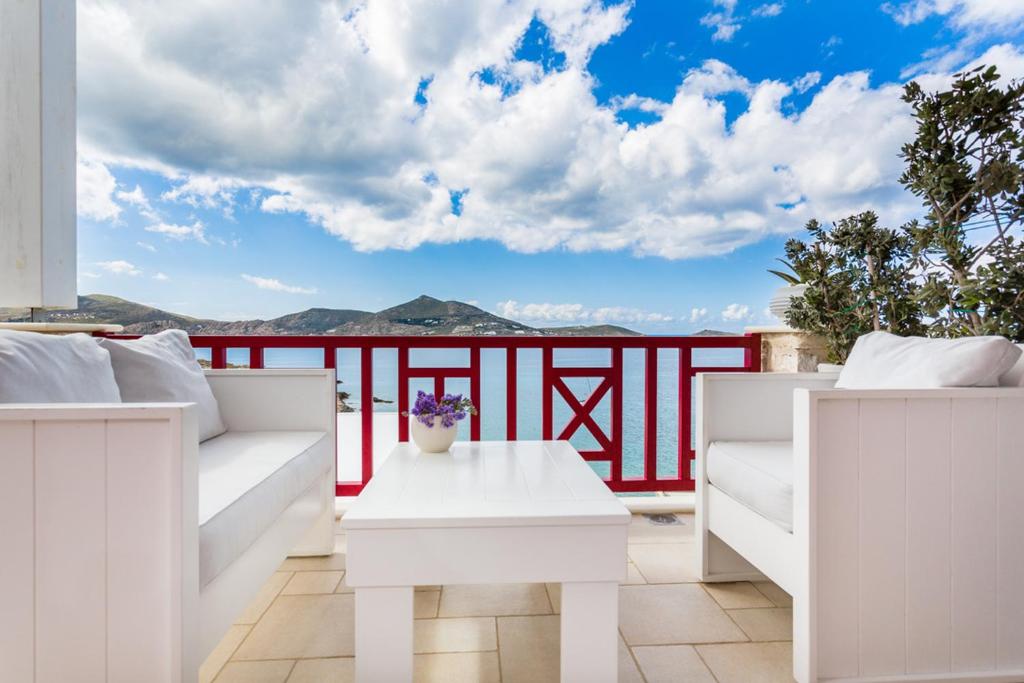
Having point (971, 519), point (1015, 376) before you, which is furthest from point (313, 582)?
point (1015, 376)

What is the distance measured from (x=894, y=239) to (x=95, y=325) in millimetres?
3455

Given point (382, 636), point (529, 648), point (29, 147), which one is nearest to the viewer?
point (382, 636)

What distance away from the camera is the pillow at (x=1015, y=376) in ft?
4.27

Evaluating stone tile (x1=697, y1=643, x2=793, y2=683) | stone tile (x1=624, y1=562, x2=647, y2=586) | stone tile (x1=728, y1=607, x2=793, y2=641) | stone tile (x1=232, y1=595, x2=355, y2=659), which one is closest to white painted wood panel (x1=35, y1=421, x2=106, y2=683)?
stone tile (x1=232, y1=595, x2=355, y2=659)

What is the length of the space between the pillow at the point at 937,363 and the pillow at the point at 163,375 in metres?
2.12

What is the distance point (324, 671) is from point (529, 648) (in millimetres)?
556

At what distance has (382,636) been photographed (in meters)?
1.14

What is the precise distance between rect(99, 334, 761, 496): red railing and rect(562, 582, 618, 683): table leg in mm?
1498

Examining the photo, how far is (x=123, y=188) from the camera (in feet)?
29.0

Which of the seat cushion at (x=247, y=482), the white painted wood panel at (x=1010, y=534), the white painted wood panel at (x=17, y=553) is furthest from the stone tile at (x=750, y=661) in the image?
the white painted wood panel at (x=17, y=553)

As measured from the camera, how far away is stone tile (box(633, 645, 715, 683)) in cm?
133

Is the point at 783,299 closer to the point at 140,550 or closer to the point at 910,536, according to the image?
the point at 910,536

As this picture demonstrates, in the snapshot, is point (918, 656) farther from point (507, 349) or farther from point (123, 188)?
point (123, 188)

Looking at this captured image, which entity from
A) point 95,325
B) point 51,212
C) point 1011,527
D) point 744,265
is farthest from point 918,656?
point 744,265
